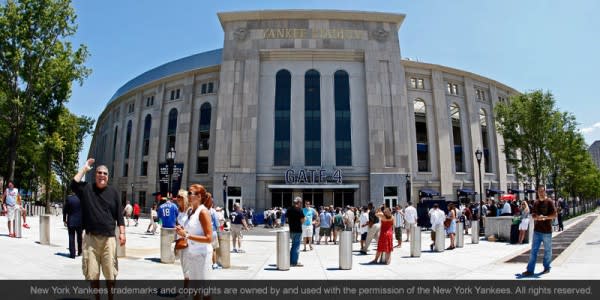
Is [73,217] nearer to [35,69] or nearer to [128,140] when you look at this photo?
[35,69]

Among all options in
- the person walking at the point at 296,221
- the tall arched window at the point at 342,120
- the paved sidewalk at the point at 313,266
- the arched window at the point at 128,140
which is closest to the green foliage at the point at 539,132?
the tall arched window at the point at 342,120

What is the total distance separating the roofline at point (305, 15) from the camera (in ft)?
138

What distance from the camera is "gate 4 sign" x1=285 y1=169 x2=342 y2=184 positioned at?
3978 centimetres

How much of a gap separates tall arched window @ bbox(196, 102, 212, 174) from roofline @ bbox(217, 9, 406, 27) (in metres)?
9.64

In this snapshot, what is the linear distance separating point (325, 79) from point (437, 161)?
1508 cm

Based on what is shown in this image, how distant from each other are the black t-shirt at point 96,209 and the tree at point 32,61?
26.3m

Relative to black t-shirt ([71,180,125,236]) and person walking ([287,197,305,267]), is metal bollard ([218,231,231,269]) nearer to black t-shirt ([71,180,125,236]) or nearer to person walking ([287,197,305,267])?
person walking ([287,197,305,267])

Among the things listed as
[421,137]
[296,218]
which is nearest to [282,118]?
[421,137]

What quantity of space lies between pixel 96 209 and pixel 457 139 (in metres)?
47.9

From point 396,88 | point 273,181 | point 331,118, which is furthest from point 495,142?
point 273,181

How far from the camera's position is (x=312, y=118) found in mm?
41531

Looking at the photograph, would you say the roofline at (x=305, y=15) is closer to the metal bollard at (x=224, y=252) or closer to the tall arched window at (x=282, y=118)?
the tall arched window at (x=282, y=118)
